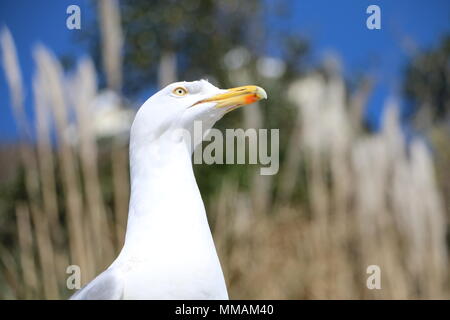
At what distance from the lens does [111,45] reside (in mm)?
3484

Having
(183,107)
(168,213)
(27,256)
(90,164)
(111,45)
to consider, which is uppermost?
(111,45)

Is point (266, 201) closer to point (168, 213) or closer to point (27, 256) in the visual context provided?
point (27, 256)

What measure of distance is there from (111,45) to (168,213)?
1.92 metres

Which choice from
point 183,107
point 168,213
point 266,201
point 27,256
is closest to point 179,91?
point 183,107

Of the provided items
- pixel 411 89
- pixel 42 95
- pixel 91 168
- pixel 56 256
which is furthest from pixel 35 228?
pixel 411 89

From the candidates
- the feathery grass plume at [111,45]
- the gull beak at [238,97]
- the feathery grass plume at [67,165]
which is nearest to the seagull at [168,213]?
the gull beak at [238,97]

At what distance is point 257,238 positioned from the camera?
379cm

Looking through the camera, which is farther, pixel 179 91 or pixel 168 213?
pixel 179 91

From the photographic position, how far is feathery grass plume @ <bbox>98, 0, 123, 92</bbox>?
3473 mm

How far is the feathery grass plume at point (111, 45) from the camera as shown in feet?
11.4

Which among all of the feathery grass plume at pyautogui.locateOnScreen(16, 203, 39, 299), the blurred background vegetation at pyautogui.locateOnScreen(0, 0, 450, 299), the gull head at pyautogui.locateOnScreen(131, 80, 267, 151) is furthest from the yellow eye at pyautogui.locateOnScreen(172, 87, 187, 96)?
the feathery grass plume at pyautogui.locateOnScreen(16, 203, 39, 299)

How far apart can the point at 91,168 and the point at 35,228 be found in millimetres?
443

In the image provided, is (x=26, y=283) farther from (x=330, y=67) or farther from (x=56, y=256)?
(x=330, y=67)

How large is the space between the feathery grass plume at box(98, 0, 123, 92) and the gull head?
163 centimetres
